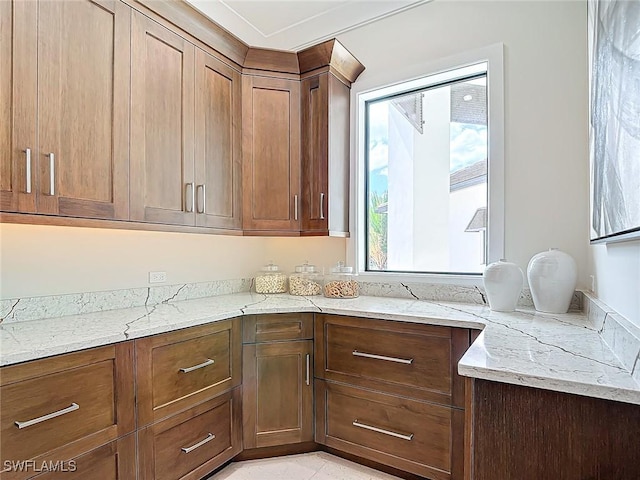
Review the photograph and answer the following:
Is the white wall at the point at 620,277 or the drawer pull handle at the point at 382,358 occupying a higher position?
the white wall at the point at 620,277

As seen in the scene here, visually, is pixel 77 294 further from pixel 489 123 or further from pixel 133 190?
pixel 489 123

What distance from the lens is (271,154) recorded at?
2.49 meters

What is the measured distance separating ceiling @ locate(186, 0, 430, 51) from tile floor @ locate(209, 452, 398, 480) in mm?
2941

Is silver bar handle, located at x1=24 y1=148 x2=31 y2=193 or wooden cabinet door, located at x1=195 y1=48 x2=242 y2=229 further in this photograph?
wooden cabinet door, located at x1=195 y1=48 x2=242 y2=229

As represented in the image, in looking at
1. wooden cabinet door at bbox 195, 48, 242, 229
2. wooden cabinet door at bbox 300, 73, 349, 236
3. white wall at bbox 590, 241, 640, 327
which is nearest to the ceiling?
wooden cabinet door at bbox 300, 73, 349, 236

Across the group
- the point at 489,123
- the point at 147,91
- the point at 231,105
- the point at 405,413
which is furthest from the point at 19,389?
the point at 489,123

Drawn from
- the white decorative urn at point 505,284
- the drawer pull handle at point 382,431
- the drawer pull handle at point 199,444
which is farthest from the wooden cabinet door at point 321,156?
the drawer pull handle at point 199,444

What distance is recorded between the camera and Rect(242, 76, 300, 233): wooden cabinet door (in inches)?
96.4

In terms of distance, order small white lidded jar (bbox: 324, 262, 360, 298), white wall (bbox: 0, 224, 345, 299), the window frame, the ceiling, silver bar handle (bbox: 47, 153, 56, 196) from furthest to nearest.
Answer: the ceiling, small white lidded jar (bbox: 324, 262, 360, 298), the window frame, white wall (bbox: 0, 224, 345, 299), silver bar handle (bbox: 47, 153, 56, 196)

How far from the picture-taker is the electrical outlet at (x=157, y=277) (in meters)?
2.20

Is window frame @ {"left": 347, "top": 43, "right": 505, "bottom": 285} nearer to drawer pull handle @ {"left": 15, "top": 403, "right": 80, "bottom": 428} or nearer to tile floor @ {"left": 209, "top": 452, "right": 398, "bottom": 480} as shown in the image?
tile floor @ {"left": 209, "top": 452, "right": 398, "bottom": 480}

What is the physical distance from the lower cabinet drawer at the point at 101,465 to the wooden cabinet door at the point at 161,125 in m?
1.00

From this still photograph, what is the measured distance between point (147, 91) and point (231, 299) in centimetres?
133

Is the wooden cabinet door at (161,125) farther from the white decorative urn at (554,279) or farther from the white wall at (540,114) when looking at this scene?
the white decorative urn at (554,279)
